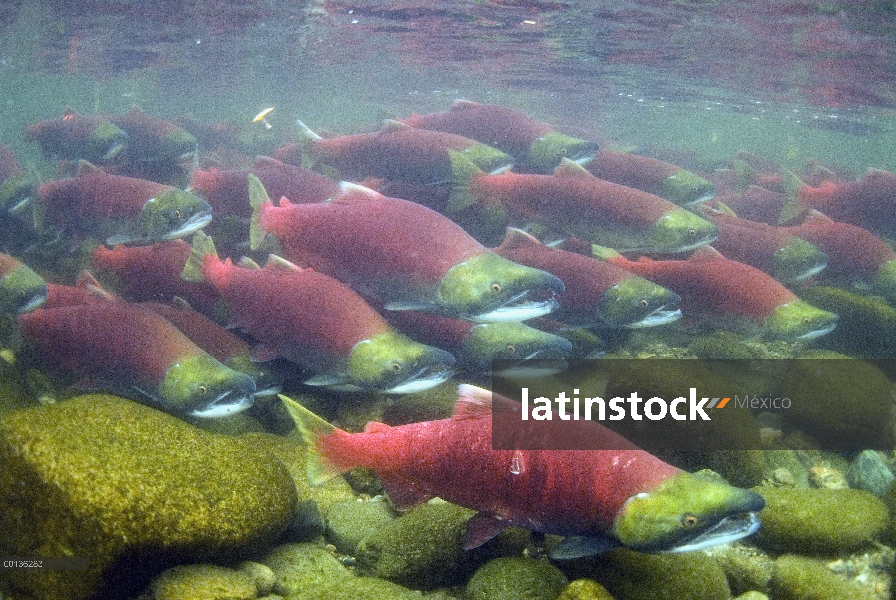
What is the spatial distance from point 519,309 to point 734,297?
8.25 feet

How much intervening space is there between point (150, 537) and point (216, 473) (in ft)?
1.39

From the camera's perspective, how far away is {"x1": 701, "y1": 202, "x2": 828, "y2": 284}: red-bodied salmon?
20.4ft

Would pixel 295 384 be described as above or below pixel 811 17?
below

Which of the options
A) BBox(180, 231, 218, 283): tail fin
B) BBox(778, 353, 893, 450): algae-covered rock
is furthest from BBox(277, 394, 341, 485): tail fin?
BBox(778, 353, 893, 450): algae-covered rock

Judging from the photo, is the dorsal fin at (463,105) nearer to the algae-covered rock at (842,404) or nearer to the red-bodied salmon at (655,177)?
the red-bodied salmon at (655,177)

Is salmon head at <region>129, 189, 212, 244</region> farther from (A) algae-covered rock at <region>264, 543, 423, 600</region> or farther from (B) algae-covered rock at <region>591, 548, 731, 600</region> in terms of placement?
(B) algae-covered rock at <region>591, 548, 731, 600</region>

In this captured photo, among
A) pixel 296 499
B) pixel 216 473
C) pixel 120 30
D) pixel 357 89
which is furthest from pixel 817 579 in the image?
pixel 357 89

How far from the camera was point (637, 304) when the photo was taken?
4844 millimetres

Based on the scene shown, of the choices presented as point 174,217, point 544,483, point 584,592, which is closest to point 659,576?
point 584,592

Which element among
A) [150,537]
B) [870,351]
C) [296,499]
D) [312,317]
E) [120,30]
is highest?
[120,30]

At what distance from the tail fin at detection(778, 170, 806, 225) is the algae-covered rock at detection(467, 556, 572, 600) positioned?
7.04 meters

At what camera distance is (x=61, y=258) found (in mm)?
6543

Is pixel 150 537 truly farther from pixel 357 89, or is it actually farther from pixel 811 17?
pixel 357 89

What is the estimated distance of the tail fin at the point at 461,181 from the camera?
595 centimetres
